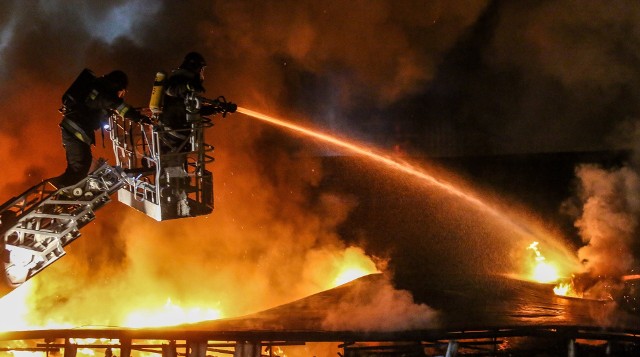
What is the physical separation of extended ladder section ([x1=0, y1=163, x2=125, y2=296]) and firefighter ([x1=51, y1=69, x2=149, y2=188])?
0.19 meters

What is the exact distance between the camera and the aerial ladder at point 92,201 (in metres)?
5.57

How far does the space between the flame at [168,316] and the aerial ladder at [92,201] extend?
3.71 m

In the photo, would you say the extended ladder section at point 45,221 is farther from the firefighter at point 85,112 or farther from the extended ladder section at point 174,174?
the extended ladder section at point 174,174

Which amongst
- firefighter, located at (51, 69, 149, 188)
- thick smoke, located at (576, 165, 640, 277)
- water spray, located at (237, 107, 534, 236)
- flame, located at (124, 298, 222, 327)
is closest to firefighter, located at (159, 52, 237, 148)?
firefighter, located at (51, 69, 149, 188)

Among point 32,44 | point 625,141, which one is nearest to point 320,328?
point 32,44

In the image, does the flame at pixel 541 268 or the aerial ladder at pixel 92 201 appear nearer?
the aerial ladder at pixel 92 201

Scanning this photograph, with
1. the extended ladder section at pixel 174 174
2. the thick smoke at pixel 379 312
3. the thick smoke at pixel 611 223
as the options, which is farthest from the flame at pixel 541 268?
the extended ladder section at pixel 174 174

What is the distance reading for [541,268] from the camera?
452 inches

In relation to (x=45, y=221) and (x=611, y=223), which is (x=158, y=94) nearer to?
(x=45, y=221)

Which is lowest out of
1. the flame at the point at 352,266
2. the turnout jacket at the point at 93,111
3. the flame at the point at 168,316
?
the flame at the point at 168,316

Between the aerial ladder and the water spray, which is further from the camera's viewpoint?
the water spray

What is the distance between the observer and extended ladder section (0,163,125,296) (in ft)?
18.2

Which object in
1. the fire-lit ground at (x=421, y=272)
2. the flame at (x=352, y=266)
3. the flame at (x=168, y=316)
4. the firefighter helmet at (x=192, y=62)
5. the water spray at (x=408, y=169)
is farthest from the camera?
the water spray at (x=408, y=169)

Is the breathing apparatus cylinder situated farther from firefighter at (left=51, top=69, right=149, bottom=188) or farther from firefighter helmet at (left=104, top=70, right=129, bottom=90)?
firefighter helmet at (left=104, top=70, right=129, bottom=90)
